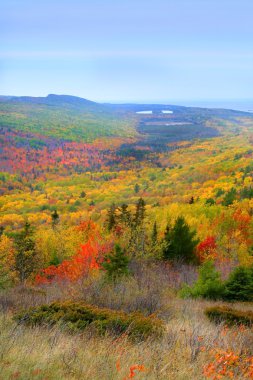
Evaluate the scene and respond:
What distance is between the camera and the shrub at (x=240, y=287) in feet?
61.0

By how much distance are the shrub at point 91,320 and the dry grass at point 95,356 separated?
327mm

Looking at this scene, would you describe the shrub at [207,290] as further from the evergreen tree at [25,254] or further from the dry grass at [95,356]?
the evergreen tree at [25,254]

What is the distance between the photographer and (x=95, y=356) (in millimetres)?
5551

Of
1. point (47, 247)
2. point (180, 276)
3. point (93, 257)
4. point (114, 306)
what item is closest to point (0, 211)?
point (47, 247)

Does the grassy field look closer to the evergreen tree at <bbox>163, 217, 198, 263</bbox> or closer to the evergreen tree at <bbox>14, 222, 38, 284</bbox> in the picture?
the evergreen tree at <bbox>163, 217, 198, 263</bbox>

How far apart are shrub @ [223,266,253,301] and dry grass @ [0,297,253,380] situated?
11.9m

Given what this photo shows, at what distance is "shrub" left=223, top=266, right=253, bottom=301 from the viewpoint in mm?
18594

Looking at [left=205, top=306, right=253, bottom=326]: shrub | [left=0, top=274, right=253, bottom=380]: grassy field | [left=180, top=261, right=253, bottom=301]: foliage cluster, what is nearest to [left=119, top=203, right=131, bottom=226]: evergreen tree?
[left=180, top=261, right=253, bottom=301]: foliage cluster

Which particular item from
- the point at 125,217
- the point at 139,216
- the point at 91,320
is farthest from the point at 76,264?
the point at 91,320

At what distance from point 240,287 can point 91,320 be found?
41.8 ft

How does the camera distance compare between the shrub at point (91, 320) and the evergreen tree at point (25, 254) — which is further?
the evergreen tree at point (25, 254)

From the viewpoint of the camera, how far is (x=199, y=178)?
17100 cm

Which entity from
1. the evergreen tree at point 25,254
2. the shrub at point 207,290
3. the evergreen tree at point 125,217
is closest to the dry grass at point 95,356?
the shrub at point 207,290

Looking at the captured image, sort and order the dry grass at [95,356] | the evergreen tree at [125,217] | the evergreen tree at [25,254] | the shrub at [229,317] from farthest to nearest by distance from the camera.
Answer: the evergreen tree at [125,217]
the evergreen tree at [25,254]
the shrub at [229,317]
the dry grass at [95,356]
